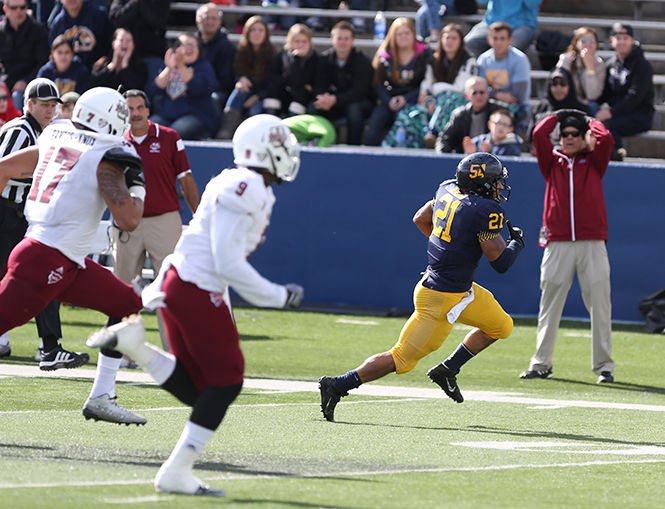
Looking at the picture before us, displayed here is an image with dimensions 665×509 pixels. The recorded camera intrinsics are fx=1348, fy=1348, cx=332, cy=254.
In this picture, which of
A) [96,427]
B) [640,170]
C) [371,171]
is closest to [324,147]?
[371,171]

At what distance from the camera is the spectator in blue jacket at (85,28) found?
18.7 meters

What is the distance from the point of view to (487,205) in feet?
30.0

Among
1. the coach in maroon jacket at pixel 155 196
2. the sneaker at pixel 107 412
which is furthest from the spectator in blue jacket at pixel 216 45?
the sneaker at pixel 107 412

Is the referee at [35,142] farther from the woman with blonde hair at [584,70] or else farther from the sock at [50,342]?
the woman with blonde hair at [584,70]

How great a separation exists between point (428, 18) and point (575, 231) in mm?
7486

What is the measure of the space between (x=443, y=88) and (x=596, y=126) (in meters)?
5.01

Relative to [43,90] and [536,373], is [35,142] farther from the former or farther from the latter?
[536,373]

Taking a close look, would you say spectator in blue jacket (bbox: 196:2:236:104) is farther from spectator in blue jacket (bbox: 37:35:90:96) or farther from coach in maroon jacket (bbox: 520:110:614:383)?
coach in maroon jacket (bbox: 520:110:614:383)

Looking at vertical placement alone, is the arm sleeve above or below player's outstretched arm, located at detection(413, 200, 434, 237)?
above

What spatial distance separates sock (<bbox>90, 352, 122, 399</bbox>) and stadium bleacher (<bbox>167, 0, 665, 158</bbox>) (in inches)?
470

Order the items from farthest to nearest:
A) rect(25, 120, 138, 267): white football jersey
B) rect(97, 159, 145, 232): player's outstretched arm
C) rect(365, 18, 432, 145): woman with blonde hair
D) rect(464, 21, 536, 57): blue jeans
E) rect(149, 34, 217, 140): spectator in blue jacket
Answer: rect(464, 21, 536, 57): blue jeans → rect(149, 34, 217, 140): spectator in blue jacket → rect(365, 18, 432, 145): woman with blonde hair → rect(25, 120, 138, 267): white football jersey → rect(97, 159, 145, 232): player's outstretched arm

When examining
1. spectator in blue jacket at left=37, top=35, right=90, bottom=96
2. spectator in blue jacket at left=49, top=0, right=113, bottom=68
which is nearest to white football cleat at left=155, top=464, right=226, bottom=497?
spectator in blue jacket at left=37, top=35, right=90, bottom=96

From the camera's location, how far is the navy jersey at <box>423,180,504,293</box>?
9.12 metres

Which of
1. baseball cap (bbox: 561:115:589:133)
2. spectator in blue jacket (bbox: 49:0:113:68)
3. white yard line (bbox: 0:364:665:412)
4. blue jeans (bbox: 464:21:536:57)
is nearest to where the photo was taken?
white yard line (bbox: 0:364:665:412)
